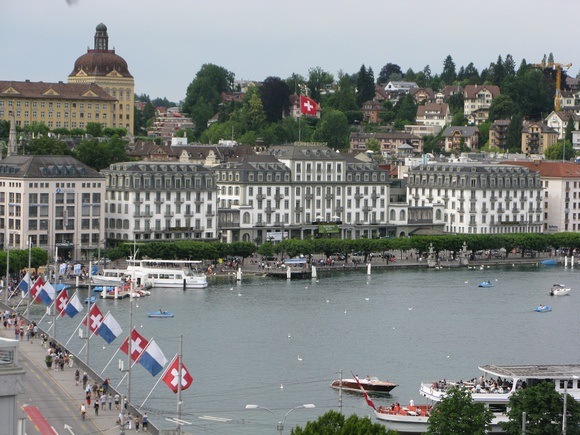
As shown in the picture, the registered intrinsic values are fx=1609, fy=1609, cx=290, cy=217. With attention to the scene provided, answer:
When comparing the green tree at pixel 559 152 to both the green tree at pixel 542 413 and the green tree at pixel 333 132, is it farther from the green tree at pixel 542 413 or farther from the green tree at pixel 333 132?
the green tree at pixel 542 413

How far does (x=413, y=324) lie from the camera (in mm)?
70750

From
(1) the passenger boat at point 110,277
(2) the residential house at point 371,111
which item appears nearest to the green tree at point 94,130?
(2) the residential house at point 371,111

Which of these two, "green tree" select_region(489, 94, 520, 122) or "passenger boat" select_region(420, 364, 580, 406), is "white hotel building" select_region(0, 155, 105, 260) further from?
"green tree" select_region(489, 94, 520, 122)

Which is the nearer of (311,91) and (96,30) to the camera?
(96,30)

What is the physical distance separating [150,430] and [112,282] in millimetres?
40961

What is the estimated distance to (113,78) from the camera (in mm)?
152875

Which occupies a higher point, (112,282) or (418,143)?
(418,143)

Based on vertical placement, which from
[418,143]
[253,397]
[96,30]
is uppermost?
[96,30]

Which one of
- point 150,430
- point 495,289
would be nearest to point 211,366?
point 150,430

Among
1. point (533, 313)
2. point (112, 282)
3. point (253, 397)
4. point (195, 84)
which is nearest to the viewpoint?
point (253, 397)

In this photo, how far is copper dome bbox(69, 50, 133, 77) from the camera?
15350 centimetres

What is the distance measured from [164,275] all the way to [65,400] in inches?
1593

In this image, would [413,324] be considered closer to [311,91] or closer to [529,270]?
[529,270]

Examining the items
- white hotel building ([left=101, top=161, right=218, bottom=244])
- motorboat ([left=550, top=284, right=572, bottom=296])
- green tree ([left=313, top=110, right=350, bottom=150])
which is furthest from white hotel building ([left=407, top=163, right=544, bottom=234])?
green tree ([left=313, top=110, right=350, bottom=150])
